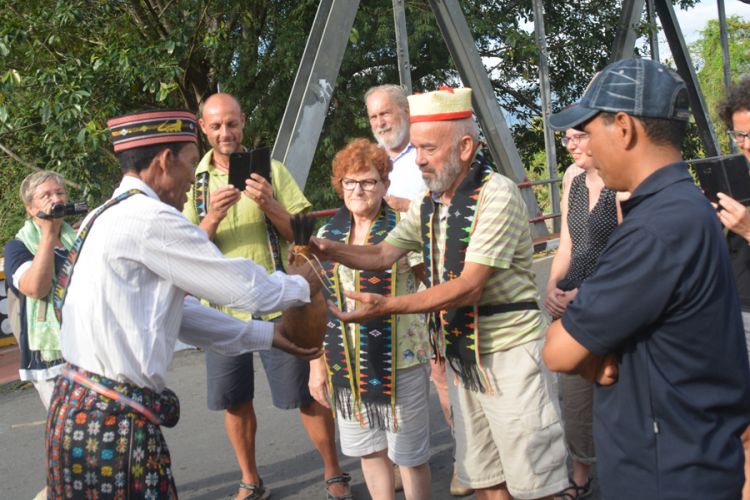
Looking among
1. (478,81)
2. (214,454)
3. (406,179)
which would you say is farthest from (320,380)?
(478,81)

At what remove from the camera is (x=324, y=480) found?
472 cm

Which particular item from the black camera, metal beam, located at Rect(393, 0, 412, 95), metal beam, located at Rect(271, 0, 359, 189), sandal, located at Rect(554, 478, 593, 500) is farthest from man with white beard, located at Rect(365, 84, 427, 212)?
metal beam, located at Rect(393, 0, 412, 95)

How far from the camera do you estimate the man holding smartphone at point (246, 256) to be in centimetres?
420

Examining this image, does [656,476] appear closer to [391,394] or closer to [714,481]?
[714,481]

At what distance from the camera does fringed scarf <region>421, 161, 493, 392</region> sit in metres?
3.08

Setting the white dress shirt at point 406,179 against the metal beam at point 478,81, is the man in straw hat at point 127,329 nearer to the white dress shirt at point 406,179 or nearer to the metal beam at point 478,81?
the white dress shirt at point 406,179

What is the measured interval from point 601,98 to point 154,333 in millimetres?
1424

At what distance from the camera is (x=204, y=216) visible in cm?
419

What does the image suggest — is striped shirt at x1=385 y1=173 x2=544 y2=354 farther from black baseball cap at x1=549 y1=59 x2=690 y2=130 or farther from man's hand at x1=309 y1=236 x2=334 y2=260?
black baseball cap at x1=549 y1=59 x2=690 y2=130

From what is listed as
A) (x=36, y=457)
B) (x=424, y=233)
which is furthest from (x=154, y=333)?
(x=36, y=457)

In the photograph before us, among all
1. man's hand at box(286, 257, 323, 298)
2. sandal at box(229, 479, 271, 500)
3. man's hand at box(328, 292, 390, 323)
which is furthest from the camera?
sandal at box(229, 479, 271, 500)

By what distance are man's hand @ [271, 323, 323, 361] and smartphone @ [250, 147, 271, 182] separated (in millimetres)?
1285

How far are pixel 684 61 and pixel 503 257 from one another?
47.8 ft

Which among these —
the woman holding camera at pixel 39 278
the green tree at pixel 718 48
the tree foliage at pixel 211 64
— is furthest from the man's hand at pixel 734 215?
the green tree at pixel 718 48
